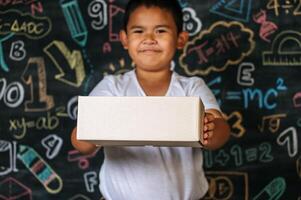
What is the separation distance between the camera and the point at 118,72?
2.78 metres

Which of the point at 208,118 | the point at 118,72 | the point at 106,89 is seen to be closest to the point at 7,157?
the point at 118,72

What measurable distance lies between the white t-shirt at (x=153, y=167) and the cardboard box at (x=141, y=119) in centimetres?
23

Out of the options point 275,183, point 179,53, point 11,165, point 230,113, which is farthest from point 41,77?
point 275,183

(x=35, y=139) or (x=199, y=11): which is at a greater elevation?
(x=199, y=11)

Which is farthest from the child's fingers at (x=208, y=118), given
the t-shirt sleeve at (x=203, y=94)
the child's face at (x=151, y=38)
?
the child's face at (x=151, y=38)

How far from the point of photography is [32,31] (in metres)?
2.82

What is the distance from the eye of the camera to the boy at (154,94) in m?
1.92

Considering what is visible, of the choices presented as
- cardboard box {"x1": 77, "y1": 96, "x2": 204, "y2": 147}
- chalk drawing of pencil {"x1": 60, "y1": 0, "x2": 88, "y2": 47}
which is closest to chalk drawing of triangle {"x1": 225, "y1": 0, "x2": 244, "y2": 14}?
chalk drawing of pencil {"x1": 60, "y1": 0, "x2": 88, "y2": 47}

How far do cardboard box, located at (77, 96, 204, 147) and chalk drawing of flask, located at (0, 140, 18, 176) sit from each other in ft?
3.76

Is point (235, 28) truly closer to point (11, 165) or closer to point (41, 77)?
point (41, 77)

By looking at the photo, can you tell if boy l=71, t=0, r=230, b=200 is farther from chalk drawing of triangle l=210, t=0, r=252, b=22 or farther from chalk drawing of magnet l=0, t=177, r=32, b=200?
chalk drawing of magnet l=0, t=177, r=32, b=200

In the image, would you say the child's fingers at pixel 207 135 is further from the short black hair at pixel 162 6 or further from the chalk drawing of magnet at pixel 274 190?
the chalk drawing of magnet at pixel 274 190

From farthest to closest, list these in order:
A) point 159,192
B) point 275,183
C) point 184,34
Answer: point 275,183 → point 184,34 → point 159,192

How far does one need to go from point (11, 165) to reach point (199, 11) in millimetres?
951
